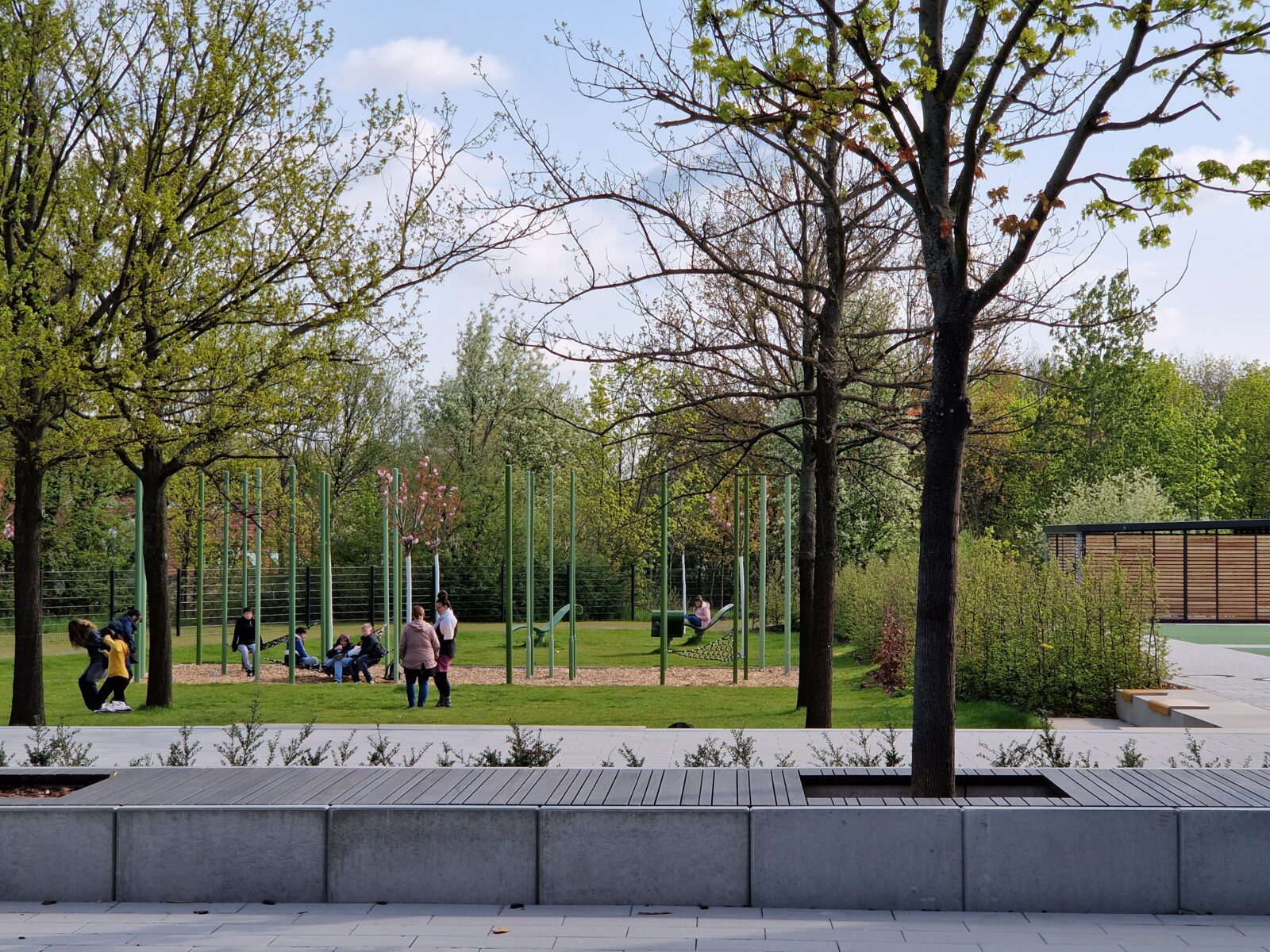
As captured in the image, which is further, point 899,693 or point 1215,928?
point 899,693

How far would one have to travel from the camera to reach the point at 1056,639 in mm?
15000

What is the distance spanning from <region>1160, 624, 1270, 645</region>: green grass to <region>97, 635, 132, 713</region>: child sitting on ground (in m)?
18.7

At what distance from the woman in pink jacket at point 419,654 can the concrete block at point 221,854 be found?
1014 centimetres

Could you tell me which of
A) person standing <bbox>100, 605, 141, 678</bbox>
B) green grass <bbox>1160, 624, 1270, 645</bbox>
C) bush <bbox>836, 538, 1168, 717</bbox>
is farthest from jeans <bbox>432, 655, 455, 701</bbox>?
green grass <bbox>1160, 624, 1270, 645</bbox>

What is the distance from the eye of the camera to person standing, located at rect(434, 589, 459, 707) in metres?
17.1

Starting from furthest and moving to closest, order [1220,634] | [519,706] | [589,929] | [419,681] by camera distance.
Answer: [1220,634] → [519,706] → [419,681] → [589,929]

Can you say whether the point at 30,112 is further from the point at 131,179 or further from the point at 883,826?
the point at 883,826

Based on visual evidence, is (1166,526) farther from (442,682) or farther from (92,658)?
(92,658)

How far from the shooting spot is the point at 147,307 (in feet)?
43.3

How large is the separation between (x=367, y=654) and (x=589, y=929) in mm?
16881

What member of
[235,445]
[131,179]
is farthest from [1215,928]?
[235,445]

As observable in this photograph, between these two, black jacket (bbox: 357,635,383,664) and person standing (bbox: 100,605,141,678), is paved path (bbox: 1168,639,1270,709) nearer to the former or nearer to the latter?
black jacket (bbox: 357,635,383,664)

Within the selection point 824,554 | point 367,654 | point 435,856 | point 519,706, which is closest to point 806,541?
point 824,554

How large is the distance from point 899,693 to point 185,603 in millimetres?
24000
